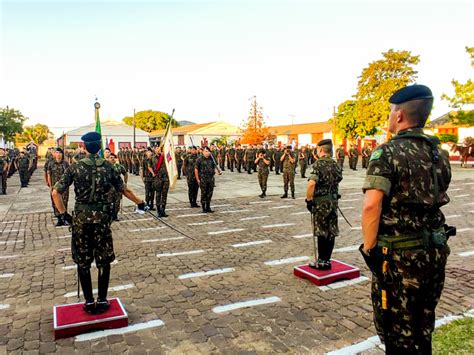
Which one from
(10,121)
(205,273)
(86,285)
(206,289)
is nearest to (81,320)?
(86,285)

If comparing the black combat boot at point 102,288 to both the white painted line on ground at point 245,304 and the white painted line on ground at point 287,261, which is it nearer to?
the white painted line on ground at point 245,304

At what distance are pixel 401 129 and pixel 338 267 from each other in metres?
3.55

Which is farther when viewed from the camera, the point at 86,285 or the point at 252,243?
the point at 252,243

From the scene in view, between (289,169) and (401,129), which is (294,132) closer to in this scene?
(289,169)

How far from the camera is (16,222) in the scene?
10.4m

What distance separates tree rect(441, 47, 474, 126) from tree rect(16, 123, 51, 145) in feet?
212

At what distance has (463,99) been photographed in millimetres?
27812

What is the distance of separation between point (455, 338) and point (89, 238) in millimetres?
3894

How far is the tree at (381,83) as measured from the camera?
126ft

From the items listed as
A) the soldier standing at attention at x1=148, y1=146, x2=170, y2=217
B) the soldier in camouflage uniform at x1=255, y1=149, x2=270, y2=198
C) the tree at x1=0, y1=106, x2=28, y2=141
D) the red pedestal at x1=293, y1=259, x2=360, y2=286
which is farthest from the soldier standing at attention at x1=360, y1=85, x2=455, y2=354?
the tree at x1=0, y1=106, x2=28, y2=141

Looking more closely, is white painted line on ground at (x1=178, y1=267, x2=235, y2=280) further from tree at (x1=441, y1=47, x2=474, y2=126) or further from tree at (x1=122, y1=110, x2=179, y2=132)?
tree at (x1=122, y1=110, x2=179, y2=132)

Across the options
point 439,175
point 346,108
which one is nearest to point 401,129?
point 439,175

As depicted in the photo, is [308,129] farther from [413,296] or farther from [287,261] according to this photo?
[413,296]

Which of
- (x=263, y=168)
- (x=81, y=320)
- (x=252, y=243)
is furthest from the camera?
(x=263, y=168)
